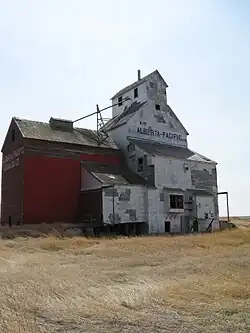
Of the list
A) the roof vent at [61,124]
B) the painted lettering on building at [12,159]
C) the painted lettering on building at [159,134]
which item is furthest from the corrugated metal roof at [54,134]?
the painted lettering on building at [159,134]

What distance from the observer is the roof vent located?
131 ft

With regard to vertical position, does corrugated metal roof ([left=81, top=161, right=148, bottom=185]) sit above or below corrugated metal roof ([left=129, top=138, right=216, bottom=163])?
below

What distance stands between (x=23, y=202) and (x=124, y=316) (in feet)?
89.0

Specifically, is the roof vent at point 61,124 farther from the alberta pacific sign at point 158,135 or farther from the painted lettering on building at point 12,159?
the alberta pacific sign at point 158,135

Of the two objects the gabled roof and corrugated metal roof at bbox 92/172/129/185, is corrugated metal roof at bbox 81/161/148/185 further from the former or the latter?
the gabled roof

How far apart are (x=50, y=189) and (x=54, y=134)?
19.0 ft

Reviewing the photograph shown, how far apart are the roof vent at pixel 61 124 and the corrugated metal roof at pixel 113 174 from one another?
4622mm

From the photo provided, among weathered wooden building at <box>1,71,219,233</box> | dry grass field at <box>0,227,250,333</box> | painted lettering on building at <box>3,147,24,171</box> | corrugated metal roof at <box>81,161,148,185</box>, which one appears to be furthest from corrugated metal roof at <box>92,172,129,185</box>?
dry grass field at <box>0,227,250,333</box>

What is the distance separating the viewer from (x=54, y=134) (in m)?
38.1

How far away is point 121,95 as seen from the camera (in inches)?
1943

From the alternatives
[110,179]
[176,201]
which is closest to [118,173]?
[110,179]

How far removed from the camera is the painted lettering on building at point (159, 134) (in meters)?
43.0

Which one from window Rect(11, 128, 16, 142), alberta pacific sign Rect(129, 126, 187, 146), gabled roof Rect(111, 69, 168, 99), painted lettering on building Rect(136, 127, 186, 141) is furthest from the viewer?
gabled roof Rect(111, 69, 168, 99)

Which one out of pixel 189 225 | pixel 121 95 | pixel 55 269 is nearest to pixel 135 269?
pixel 55 269
